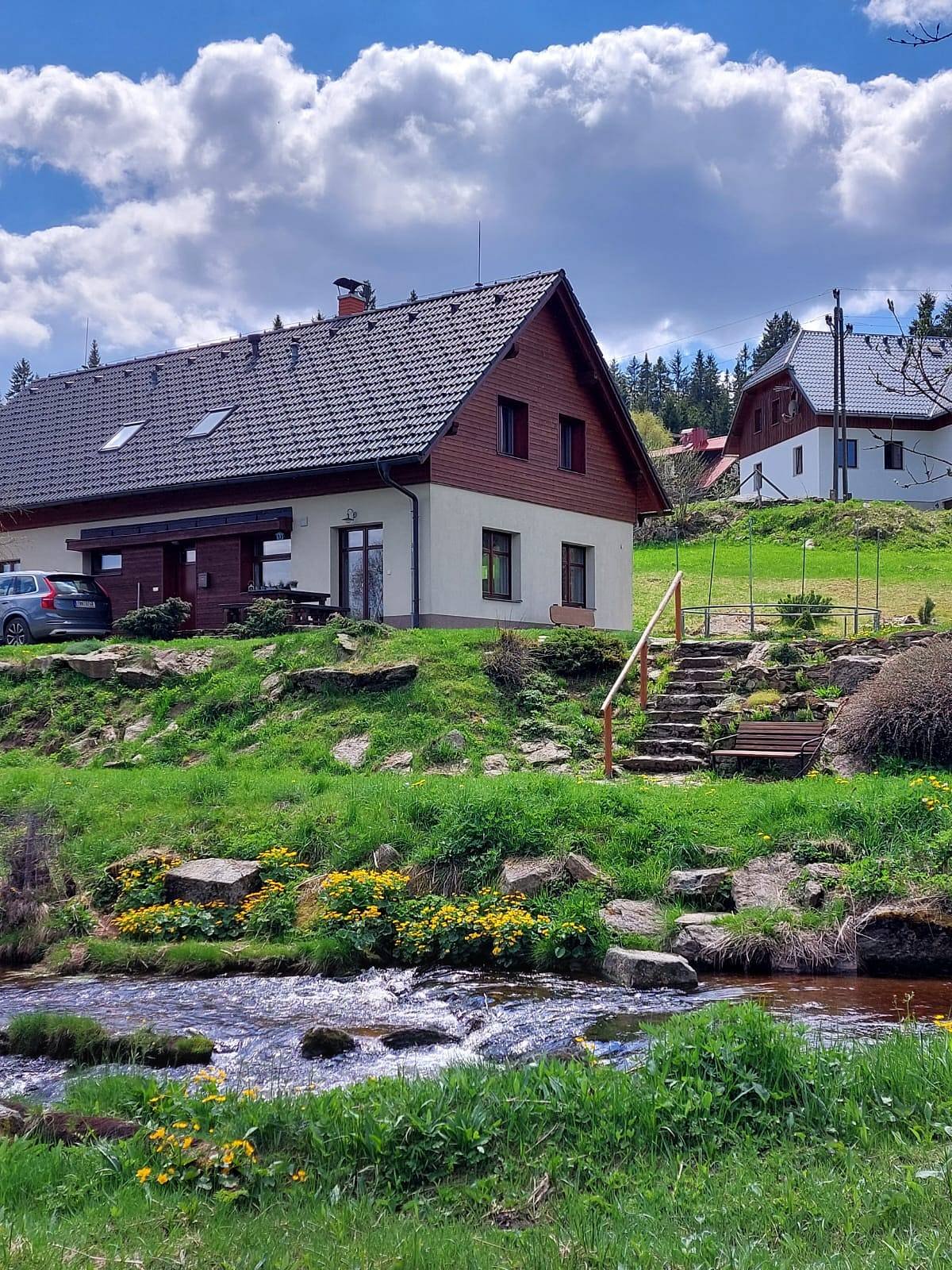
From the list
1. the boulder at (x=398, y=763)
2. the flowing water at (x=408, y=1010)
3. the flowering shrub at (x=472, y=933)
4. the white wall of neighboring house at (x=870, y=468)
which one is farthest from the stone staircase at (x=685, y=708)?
the white wall of neighboring house at (x=870, y=468)

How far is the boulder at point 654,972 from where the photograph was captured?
34.1 feet

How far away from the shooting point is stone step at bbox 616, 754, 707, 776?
17.1m

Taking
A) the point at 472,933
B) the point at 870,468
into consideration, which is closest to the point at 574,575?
the point at 472,933

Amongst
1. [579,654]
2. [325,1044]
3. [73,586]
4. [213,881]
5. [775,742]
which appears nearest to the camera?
[325,1044]

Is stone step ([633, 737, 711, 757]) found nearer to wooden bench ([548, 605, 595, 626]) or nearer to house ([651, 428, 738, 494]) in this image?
wooden bench ([548, 605, 595, 626])

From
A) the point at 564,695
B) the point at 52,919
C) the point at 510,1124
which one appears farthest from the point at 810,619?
the point at 510,1124

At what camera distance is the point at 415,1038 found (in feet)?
29.7

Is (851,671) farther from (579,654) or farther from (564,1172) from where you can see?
(564,1172)

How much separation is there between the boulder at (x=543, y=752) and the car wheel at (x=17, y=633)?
1390 cm

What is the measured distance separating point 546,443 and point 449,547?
183 inches

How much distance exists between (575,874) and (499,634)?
9.23 metres

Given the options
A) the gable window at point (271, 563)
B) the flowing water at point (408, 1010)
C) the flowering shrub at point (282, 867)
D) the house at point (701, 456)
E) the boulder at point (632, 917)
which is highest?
the house at point (701, 456)

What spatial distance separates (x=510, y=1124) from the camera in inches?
240

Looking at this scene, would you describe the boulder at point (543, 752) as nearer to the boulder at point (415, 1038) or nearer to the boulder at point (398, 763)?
the boulder at point (398, 763)
